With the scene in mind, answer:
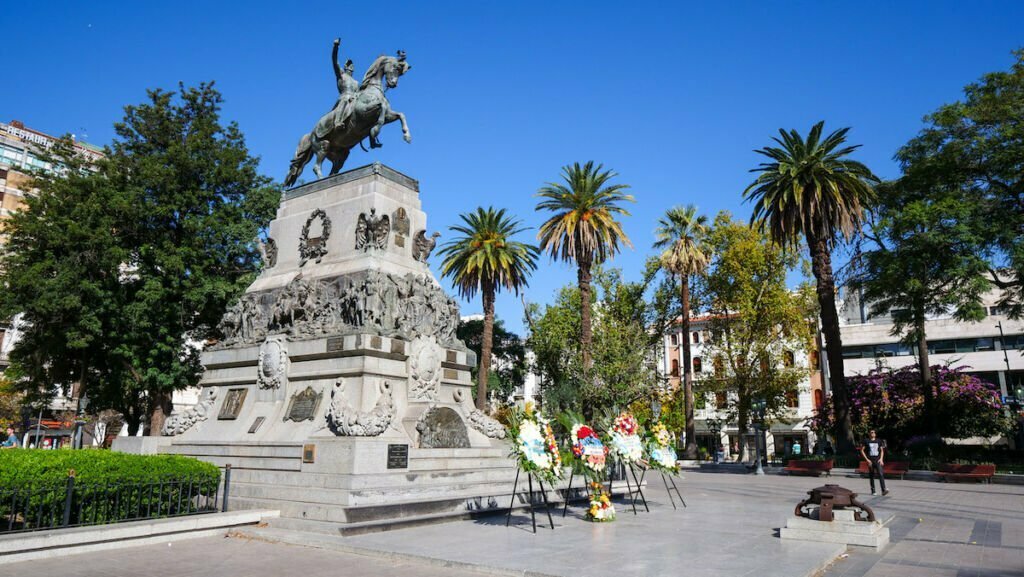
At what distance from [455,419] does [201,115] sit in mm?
23907

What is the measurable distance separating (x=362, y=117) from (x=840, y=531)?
1499 centimetres

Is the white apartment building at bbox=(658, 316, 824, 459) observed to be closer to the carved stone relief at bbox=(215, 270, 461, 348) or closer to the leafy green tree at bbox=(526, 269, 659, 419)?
the leafy green tree at bbox=(526, 269, 659, 419)

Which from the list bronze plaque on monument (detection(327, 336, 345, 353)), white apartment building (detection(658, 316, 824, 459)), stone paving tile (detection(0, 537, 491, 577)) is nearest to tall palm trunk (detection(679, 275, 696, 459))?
white apartment building (detection(658, 316, 824, 459))

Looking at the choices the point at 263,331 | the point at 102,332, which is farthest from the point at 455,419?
the point at 102,332

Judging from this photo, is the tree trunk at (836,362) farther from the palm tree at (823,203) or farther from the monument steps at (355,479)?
the monument steps at (355,479)

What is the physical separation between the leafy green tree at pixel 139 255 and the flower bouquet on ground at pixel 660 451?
829 inches

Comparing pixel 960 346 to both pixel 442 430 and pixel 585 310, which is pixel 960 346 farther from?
pixel 442 430

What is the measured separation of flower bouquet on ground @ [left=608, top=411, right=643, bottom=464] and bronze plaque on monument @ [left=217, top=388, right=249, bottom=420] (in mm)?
9196

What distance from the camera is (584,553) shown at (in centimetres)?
912

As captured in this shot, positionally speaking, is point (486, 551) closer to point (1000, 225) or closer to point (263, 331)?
point (263, 331)

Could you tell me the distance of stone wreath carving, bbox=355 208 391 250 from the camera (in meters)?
17.2

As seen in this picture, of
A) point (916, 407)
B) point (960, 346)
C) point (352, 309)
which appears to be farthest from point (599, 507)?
point (960, 346)

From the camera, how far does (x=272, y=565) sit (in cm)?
857

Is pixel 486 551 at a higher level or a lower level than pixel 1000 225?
lower
